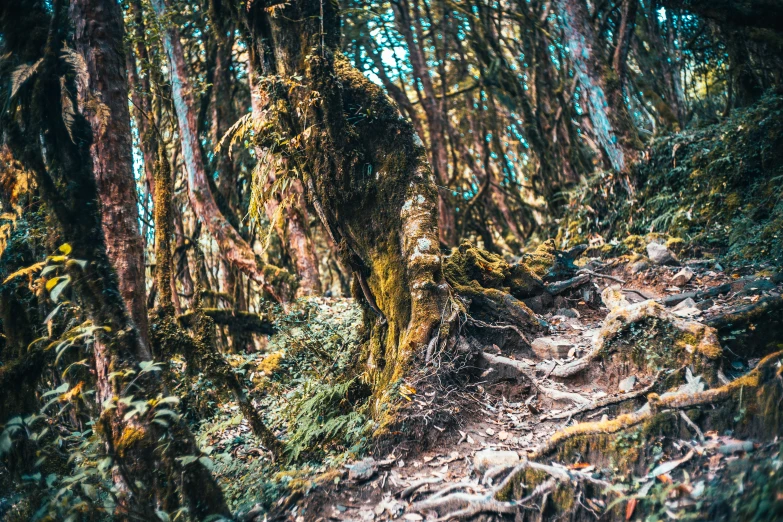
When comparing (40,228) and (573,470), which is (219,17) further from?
(573,470)

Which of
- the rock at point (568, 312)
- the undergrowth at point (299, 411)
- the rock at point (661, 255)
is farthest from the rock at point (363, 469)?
→ the rock at point (661, 255)

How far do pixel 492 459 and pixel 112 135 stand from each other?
3.64 meters

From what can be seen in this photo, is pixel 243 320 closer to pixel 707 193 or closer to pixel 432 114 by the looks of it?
pixel 432 114

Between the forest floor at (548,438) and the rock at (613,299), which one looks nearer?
the forest floor at (548,438)

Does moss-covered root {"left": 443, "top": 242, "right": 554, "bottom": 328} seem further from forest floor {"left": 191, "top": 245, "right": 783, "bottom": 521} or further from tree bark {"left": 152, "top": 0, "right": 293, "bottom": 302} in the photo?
tree bark {"left": 152, "top": 0, "right": 293, "bottom": 302}

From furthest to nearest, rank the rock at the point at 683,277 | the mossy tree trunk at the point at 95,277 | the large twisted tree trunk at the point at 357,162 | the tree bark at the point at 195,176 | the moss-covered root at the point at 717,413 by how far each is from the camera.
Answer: the tree bark at the point at 195,176 → the rock at the point at 683,277 → the large twisted tree trunk at the point at 357,162 → the mossy tree trunk at the point at 95,277 → the moss-covered root at the point at 717,413

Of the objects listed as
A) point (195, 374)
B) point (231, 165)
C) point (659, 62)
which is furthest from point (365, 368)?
point (659, 62)

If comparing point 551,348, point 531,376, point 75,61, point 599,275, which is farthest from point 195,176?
point 531,376

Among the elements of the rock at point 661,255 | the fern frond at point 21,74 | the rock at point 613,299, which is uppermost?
the fern frond at point 21,74

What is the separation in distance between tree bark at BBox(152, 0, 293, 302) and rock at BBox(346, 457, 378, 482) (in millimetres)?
5826

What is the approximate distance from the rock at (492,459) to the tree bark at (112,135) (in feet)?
8.28

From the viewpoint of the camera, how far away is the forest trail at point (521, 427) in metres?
3.03

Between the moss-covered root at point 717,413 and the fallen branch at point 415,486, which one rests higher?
the moss-covered root at point 717,413

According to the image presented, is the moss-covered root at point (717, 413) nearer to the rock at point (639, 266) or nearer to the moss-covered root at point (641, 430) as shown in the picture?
the moss-covered root at point (641, 430)
